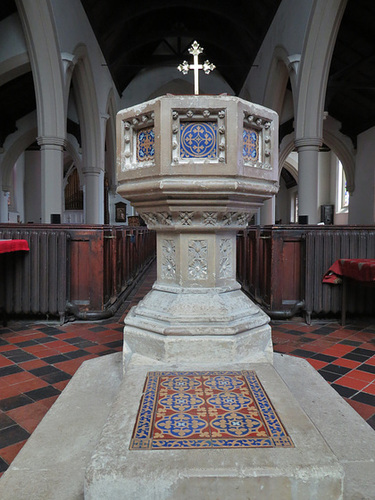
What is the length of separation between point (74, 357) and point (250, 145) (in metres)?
1.97

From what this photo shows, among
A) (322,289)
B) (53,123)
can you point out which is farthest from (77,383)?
(53,123)

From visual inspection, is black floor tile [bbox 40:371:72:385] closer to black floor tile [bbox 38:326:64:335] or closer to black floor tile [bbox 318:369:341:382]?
black floor tile [bbox 38:326:64:335]

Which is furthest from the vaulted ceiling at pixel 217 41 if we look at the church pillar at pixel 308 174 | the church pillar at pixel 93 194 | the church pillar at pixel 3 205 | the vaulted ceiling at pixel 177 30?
the church pillar at pixel 308 174

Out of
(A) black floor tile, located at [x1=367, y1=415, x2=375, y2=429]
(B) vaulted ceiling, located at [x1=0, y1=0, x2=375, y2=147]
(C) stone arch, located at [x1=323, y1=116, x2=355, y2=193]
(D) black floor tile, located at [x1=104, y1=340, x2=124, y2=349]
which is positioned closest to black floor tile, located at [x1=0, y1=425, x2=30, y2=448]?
(D) black floor tile, located at [x1=104, y1=340, x2=124, y2=349]

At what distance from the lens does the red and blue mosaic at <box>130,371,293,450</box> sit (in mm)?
1271

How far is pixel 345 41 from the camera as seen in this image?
935 centimetres

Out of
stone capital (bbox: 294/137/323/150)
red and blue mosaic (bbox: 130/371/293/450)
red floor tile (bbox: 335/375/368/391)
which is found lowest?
red floor tile (bbox: 335/375/368/391)

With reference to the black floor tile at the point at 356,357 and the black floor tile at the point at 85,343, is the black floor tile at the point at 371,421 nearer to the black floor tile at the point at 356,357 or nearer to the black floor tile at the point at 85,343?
the black floor tile at the point at 356,357

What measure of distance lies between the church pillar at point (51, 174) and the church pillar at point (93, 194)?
11.8ft

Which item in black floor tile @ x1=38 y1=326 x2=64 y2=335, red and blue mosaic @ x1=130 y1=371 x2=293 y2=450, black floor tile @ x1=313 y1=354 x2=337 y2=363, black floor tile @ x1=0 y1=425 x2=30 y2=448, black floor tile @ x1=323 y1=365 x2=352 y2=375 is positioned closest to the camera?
red and blue mosaic @ x1=130 y1=371 x2=293 y2=450

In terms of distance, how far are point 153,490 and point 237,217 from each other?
4.40 feet

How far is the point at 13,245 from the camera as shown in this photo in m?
3.59

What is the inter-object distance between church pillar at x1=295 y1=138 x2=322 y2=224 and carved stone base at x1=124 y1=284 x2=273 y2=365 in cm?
583

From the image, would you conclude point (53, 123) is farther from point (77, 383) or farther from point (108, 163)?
point (108, 163)
